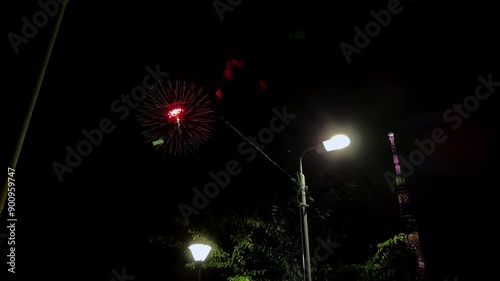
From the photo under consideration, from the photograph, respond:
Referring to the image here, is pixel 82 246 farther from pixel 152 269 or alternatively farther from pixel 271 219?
pixel 271 219

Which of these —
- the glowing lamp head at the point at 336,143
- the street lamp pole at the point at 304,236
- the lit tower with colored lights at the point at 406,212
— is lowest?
the street lamp pole at the point at 304,236

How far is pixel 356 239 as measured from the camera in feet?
32.0

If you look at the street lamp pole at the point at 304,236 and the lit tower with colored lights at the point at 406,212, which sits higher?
the lit tower with colored lights at the point at 406,212

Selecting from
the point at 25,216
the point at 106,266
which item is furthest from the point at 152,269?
the point at 25,216

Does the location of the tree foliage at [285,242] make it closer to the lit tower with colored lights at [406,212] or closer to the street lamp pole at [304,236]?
the street lamp pole at [304,236]

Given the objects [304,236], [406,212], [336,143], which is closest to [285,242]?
[304,236]

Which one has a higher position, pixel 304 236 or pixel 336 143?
pixel 336 143

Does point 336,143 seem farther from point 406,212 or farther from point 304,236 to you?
point 406,212

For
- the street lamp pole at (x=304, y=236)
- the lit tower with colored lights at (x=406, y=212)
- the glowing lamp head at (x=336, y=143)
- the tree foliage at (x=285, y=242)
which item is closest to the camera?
the street lamp pole at (x=304, y=236)

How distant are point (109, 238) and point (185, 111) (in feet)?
27.4

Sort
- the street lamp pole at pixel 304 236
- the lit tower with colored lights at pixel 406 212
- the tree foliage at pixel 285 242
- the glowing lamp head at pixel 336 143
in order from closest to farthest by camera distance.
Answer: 1. the street lamp pole at pixel 304 236
2. the glowing lamp head at pixel 336 143
3. the tree foliage at pixel 285 242
4. the lit tower with colored lights at pixel 406 212

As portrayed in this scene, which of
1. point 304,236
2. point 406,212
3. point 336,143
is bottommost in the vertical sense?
point 304,236

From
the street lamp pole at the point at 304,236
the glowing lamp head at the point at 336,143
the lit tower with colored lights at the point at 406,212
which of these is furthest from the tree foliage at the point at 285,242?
the lit tower with colored lights at the point at 406,212

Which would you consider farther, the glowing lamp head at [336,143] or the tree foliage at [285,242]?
the tree foliage at [285,242]
